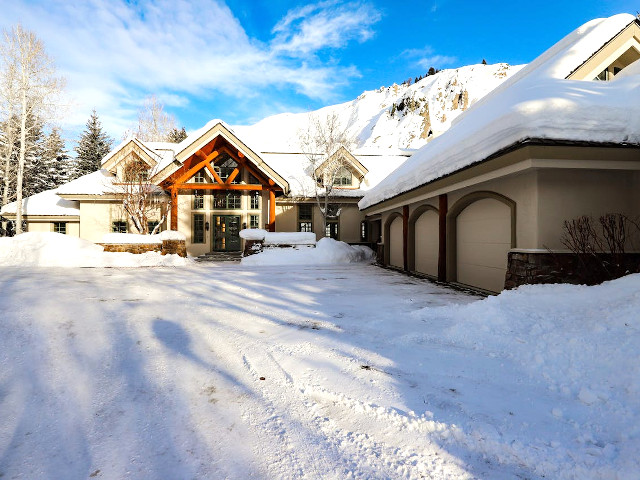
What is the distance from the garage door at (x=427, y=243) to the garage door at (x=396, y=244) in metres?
1.32

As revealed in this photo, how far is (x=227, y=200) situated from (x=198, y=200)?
5.88 ft

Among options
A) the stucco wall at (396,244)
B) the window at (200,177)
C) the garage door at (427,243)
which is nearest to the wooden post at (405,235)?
the garage door at (427,243)

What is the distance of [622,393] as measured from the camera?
8.17ft

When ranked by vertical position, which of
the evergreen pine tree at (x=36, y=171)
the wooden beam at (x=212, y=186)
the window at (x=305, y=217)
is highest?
the evergreen pine tree at (x=36, y=171)

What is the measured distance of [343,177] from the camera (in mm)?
19969

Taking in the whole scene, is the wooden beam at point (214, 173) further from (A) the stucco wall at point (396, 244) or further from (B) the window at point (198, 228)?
(A) the stucco wall at point (396, 244)

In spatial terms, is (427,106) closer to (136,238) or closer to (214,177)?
(214,177)

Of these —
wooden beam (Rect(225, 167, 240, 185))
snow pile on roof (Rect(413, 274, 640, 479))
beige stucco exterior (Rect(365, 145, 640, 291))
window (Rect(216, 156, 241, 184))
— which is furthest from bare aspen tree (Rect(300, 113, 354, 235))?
snow pile on roof (Rect(413, 274, 640, 479))

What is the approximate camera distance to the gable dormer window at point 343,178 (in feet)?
64.8

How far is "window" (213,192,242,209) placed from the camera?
1816 cm

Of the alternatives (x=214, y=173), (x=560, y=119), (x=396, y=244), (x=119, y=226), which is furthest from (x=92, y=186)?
(x=560, y=119)

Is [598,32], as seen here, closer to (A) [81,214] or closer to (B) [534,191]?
(B) [534,191]

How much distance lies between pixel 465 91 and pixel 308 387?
384 feet

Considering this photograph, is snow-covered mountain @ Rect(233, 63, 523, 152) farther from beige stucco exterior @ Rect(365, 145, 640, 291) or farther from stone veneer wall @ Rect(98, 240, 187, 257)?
beige stucco exterior @ Rect(365, 145, 640, 291)
